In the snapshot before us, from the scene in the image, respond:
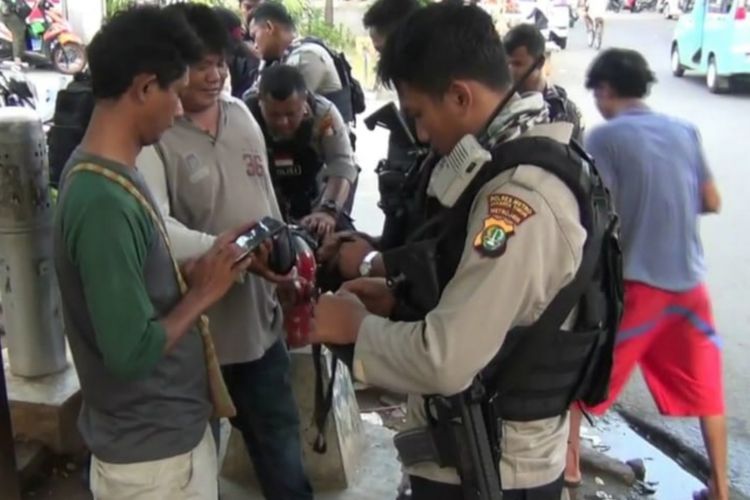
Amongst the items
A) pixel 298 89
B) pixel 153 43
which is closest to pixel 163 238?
pixel 153 43

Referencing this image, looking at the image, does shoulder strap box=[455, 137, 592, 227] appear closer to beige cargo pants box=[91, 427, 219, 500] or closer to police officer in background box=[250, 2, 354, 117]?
beige cargo pants box=[91, 427, 219, 500]

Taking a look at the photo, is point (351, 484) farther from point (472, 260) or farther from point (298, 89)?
point (472, 260)

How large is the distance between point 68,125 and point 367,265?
5.94ft

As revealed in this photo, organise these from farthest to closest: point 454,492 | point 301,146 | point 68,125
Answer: point 301,146
point 68,125
point 454,492

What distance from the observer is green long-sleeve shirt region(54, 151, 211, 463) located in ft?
5.46

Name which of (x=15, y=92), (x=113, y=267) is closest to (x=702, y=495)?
(x=113, y=267)

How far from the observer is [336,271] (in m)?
2.18

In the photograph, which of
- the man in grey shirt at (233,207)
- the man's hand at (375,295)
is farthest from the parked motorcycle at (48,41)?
the man's hand at (375,295)

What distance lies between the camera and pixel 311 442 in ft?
10.6

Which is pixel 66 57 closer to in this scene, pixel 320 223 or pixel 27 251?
pixel 27 251

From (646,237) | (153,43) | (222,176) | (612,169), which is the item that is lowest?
(646,237)

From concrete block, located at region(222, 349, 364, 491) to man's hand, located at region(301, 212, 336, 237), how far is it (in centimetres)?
52

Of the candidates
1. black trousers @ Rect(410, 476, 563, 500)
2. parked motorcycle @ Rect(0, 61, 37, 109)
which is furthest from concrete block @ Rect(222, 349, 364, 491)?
parked motorcycle @ Rect(0, 61, 37, 109)

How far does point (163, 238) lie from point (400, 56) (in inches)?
25.3
